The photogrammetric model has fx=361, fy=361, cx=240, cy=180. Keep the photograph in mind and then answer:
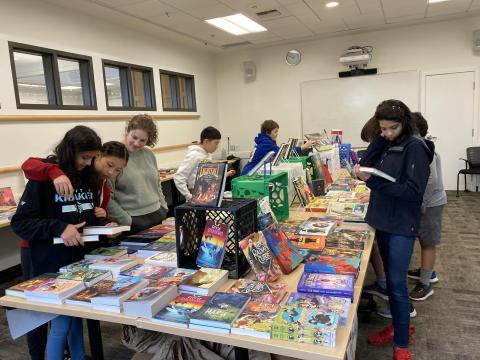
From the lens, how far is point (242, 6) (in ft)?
16.0

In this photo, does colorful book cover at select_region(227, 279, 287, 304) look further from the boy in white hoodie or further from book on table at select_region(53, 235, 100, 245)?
the boy in white hoodie

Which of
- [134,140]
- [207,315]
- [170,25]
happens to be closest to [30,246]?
[134,140]

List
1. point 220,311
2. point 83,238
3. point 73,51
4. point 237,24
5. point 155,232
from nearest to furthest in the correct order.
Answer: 1. point 220,311
2. point 83,238
3. point 155,232
4. point 73,51
5. point 237,24

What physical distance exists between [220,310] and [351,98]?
6.71 meters

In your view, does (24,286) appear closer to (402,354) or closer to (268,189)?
(268,189)

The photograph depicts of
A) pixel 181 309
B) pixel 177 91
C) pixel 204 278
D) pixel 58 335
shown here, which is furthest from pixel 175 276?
pixel 177 91

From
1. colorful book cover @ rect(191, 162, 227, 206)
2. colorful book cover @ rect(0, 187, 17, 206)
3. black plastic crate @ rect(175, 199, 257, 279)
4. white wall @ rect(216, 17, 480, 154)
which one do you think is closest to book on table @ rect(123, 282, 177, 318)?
black plastic crate @ rect(175, 199, 257, 279)

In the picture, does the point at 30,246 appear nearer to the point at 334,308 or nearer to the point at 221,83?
the point at 334,308

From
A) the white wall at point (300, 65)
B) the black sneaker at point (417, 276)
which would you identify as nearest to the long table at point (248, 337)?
the black sneaker at point (417, 276)

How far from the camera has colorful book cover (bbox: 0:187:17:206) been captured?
145 inches

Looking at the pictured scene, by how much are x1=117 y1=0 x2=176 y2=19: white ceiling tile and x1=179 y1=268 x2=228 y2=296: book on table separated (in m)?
4.07

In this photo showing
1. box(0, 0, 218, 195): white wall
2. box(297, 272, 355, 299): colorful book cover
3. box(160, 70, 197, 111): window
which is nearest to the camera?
box(297, 272, 355, 299): colorful book cover

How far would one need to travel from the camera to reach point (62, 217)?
1681mm

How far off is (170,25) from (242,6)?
4.29 ft
